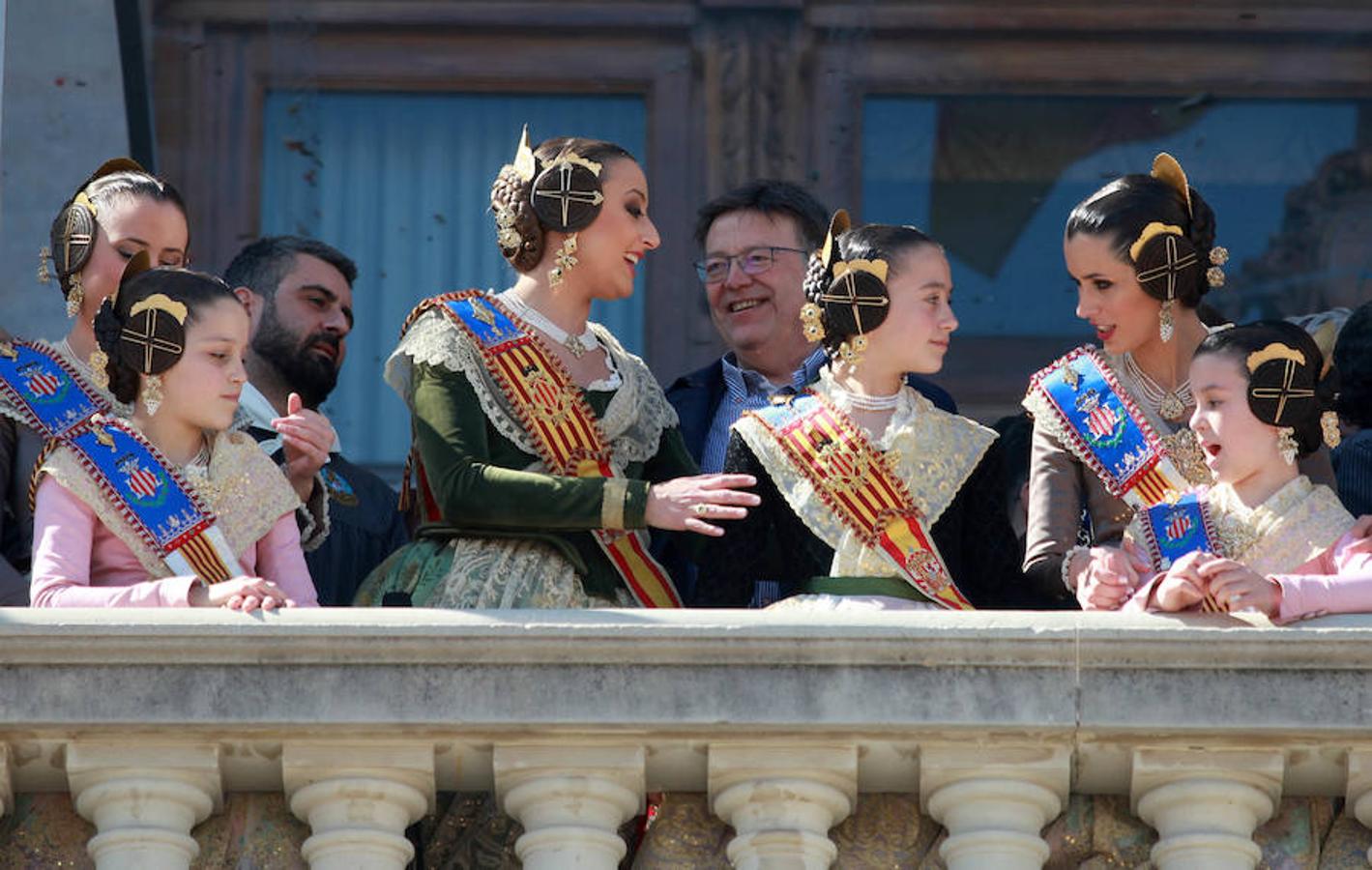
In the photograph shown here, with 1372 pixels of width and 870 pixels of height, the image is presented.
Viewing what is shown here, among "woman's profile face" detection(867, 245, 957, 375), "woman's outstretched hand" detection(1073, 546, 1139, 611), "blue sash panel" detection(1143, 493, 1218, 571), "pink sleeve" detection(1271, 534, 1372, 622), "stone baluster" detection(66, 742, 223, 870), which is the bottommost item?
"stone baluster" detection(66, 742, 223, 870)

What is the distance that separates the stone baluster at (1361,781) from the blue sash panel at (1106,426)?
3.26 ft

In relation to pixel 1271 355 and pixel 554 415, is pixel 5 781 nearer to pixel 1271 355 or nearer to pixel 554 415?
pixel 554 415

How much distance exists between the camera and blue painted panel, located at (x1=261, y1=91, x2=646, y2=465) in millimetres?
9969

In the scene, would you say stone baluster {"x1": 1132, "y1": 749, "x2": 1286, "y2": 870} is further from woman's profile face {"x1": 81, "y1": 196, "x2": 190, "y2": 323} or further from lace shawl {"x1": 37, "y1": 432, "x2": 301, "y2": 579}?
woman's profile face {"x1": 81, "y1": 196, "x2": 190, "y2": 323}

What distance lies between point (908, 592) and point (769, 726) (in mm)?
728

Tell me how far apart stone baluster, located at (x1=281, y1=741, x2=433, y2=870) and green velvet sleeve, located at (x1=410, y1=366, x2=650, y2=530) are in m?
0.81

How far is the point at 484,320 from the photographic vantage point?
751 centimetres

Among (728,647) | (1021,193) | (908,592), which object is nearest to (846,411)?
(908,592)

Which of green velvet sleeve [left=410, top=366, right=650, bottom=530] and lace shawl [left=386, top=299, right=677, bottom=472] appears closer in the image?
green velvet sleeve [left=410, top=366, right=650, bottom=530]

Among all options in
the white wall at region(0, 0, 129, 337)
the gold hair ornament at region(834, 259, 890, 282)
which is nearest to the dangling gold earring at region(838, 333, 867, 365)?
the gold hair ornament at region(834, 259, 890, 282)

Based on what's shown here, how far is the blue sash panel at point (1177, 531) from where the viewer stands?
6945 mm

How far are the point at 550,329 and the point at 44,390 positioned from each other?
101 centimetres

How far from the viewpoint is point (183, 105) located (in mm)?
9914

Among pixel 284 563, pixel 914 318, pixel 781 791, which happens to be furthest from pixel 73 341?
pixel 781 791
